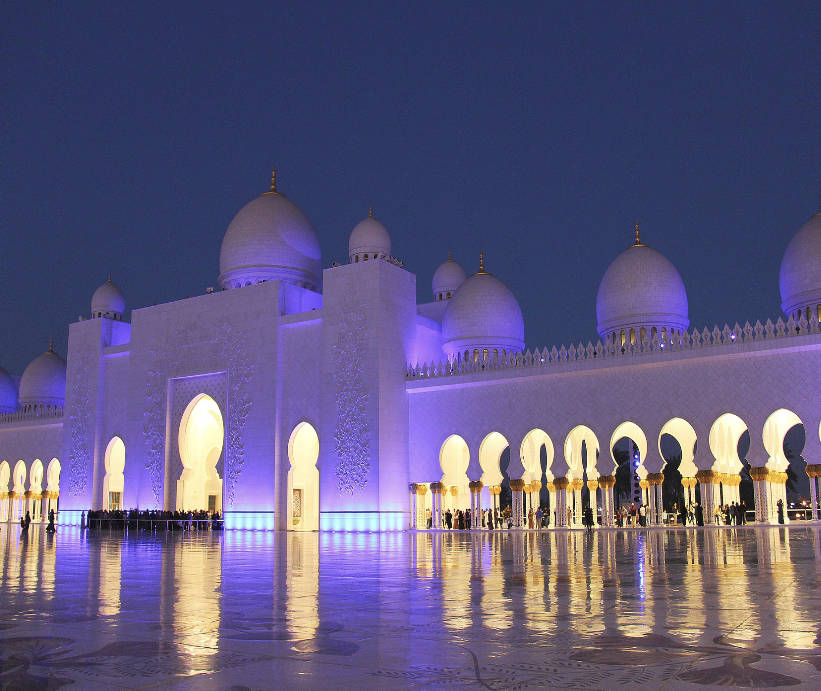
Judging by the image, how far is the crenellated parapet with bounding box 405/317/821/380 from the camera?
1411 centimetres

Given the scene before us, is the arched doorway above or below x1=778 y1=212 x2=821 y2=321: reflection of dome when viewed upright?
below

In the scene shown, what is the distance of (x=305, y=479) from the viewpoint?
19594mm

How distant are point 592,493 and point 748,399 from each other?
4.08m

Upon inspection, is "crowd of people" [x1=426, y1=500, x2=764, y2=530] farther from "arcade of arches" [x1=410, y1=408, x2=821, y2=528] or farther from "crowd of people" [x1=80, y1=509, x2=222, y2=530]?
"crowd of people" [x1=80, y1=509, x2=222, y2=530]

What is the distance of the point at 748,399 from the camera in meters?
14.1

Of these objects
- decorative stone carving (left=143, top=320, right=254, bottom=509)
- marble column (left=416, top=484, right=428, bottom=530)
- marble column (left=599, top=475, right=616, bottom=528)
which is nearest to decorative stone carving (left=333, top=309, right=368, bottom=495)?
marble column (left=416, top=484, right=428, bottom=530)

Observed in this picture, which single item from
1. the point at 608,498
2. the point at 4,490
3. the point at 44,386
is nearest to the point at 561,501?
the point at 608,498

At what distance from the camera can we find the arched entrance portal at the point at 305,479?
18703mm

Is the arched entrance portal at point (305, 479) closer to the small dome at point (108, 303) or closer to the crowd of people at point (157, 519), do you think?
the crowd of people at point (157, 519)

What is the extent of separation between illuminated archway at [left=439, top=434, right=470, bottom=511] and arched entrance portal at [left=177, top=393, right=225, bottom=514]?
5534mm

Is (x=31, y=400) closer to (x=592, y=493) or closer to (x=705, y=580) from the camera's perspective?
(x=592, y=493)

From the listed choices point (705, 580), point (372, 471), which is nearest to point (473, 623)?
point (705, 580)

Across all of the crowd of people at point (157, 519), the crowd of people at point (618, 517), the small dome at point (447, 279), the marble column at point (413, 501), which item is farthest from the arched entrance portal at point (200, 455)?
the small dome at point (447, 279)

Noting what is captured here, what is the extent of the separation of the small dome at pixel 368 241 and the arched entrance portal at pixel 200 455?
476 cm
